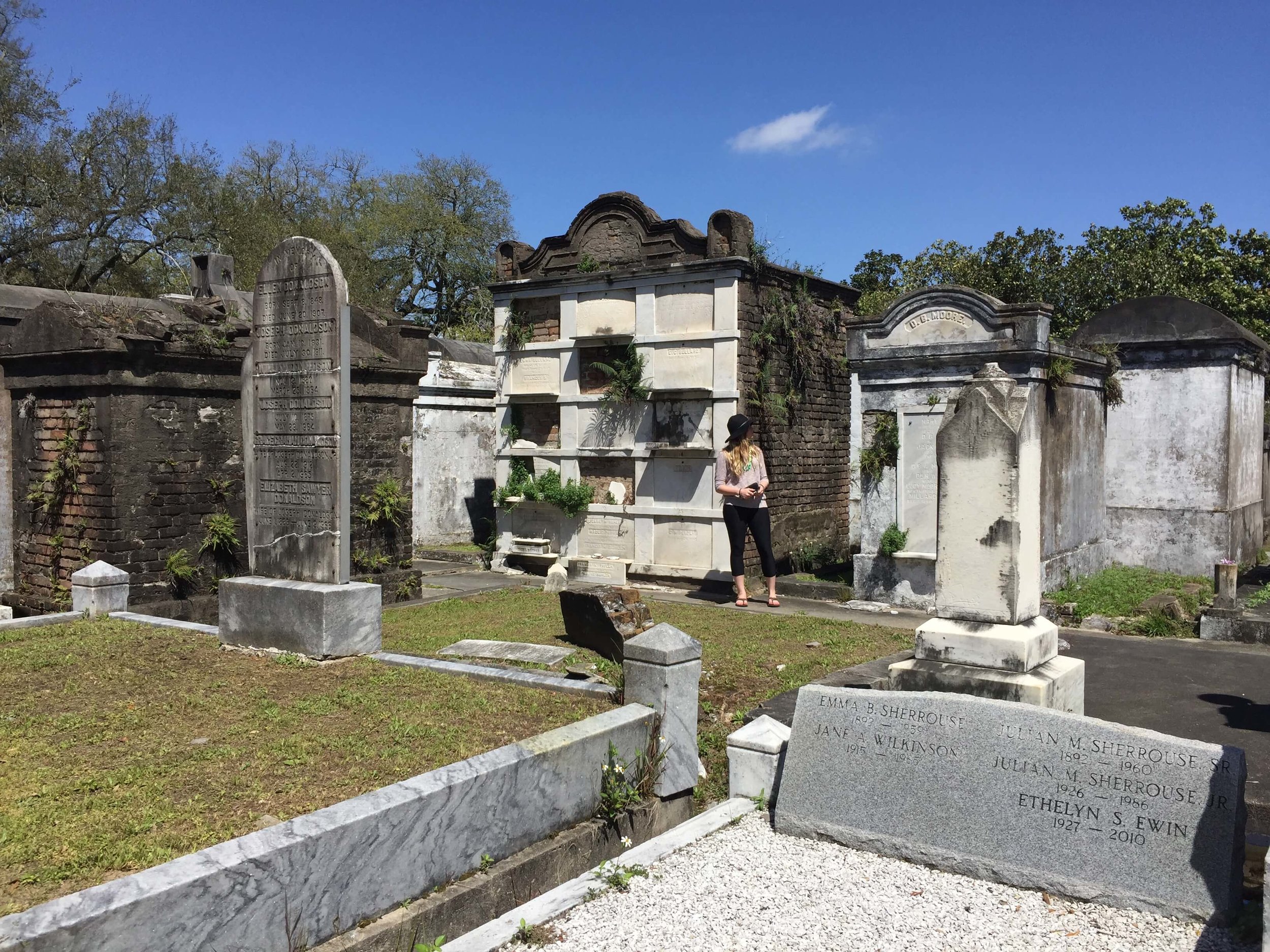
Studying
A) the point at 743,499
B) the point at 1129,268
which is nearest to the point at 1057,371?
the point at 743,499

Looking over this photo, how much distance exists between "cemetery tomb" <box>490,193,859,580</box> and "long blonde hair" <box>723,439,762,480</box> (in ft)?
4.82

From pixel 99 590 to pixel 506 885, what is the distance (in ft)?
19.5

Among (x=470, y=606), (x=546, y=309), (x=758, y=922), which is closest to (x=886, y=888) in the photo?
(x=758, y=922)

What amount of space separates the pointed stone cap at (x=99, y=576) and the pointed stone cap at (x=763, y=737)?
595cm

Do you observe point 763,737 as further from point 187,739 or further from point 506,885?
point 187,739

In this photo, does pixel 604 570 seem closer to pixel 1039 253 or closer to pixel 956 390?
pixel 956 390

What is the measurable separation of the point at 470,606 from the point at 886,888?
6.95m

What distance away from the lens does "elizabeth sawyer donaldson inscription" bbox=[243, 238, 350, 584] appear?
23.3 ft

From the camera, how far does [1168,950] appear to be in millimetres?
3803

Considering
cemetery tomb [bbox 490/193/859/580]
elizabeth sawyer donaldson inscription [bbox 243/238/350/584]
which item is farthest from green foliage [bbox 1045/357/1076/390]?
elizabeth sawyer donaldson inscription [bbox 243/238/350/584]

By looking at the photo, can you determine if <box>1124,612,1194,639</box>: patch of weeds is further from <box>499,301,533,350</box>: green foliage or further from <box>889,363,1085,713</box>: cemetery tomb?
<box>499,301,533,350</box>: green foliage

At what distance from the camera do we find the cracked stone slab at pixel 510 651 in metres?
7.61

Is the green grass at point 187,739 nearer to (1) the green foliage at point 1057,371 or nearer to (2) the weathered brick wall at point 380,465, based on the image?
(2) the weathered brick wall at point 380,465

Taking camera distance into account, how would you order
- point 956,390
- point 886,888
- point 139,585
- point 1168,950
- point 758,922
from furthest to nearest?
point 956,390
point 139,585
point 886,888
point 758,922
point 1168,950
